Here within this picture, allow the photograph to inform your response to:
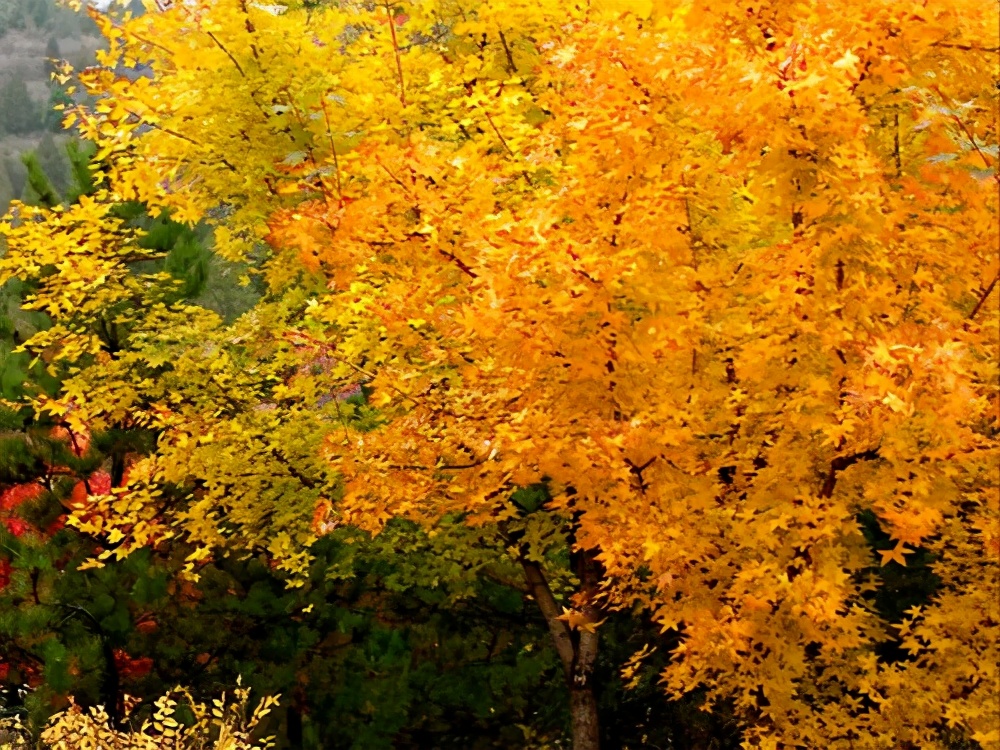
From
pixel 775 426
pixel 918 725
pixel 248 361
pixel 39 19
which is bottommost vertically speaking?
pixel 39 19

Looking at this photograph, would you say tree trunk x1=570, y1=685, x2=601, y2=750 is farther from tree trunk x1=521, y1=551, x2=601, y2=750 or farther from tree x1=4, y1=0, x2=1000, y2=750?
tree x1=4, y1=0, x2=1000, y2=750

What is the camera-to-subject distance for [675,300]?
17.4ft

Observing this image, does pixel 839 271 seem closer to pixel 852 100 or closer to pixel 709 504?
pixel 852 100

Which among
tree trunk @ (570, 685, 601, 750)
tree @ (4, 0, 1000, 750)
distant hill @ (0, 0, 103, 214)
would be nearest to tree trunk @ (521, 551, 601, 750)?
tree trunk @ (570, 685, 601, 750)

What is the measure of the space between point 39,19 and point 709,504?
10357cm

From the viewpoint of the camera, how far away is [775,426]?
549 centimetres

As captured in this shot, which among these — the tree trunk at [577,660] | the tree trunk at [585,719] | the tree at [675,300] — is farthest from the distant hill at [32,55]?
the tree trunk at [585,719]

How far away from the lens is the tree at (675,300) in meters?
4.71

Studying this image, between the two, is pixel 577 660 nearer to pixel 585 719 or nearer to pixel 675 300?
pixel 585 719

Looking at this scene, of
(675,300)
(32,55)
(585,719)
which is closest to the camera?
(675,300)

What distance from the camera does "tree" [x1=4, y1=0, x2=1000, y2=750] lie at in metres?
4.71

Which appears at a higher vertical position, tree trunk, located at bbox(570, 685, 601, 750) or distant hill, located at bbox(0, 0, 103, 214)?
tree trunk, located at bbox(570, 685, 601, 750)

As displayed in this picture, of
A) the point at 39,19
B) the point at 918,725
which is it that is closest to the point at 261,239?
the point at 918,725

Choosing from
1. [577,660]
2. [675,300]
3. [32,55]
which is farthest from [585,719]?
[32,55]
